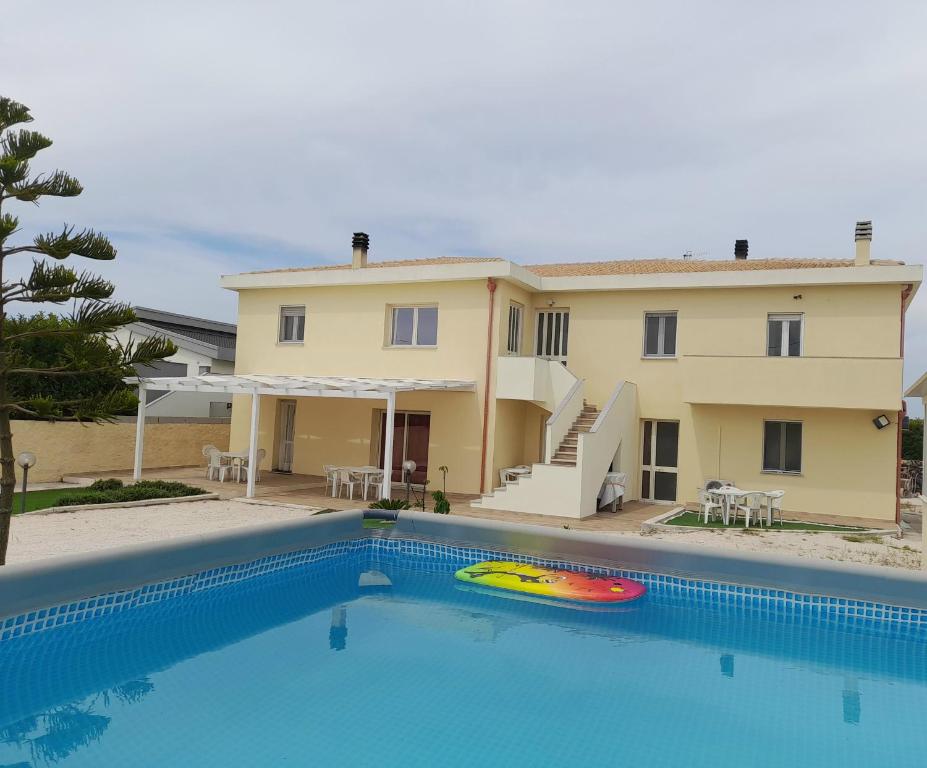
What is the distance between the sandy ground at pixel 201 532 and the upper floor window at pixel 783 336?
5.29 meters

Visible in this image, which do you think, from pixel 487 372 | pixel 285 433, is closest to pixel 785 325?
pixel 487 372

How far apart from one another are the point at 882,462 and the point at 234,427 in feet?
61.3

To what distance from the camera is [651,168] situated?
1977cm

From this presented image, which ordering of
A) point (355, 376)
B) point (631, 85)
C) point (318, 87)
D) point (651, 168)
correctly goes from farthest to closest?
point (355, 376)
point (651, 168)
point (631, 85)
point (318, 87)

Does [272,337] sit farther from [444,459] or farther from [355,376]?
[444,459]

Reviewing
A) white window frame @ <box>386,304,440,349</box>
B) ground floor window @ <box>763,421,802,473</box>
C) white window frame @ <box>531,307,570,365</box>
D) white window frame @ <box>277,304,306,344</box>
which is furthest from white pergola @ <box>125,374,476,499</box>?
ground floor window @ <box>763,421,802,473</box>

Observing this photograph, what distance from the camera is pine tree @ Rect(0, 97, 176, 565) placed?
9.39 metres

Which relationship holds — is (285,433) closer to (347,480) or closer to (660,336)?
(347,480)

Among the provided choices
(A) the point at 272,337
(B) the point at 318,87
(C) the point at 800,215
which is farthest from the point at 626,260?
(B) the point at 318,87

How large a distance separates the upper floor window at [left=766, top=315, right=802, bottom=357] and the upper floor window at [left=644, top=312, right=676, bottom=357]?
2462 mm

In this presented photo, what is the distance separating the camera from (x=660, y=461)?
20.2 meters

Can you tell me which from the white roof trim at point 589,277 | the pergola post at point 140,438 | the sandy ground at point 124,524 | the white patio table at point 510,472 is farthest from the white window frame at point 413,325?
the pergola post at point 140,438

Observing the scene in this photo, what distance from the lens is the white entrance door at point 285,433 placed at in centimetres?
2369

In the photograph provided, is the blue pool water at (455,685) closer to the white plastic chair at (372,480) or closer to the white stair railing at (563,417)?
the white stair railing at (563,417)
